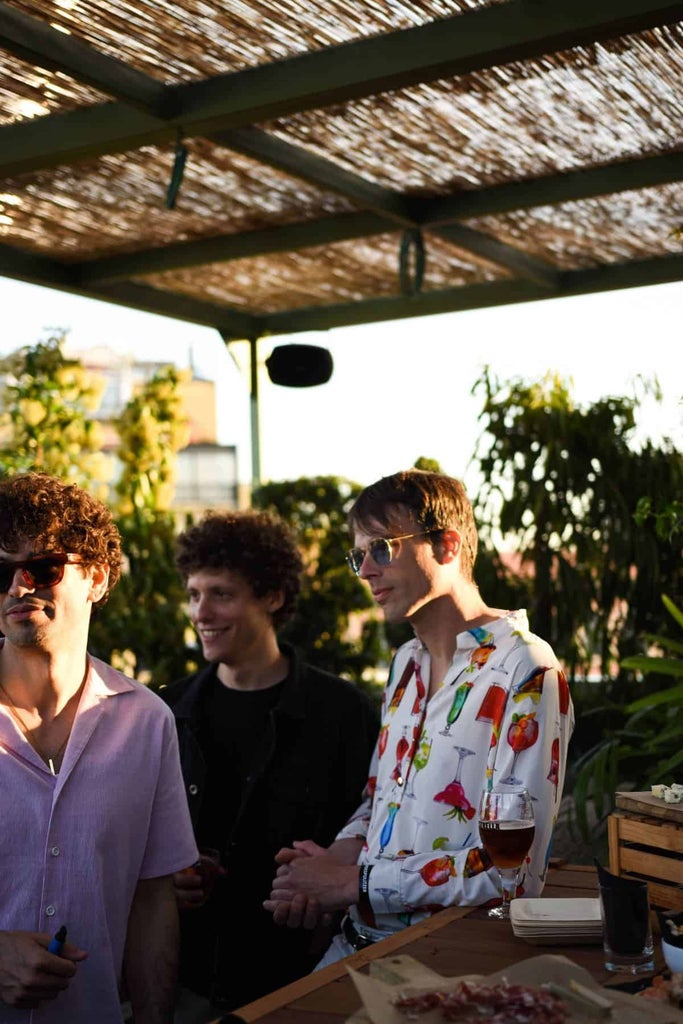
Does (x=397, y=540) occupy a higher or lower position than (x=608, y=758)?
higher

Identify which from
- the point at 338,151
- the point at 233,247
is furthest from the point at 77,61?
the point at 233,247

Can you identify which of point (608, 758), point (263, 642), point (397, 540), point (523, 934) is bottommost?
point (608, 758)

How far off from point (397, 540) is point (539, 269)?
10.3 feet

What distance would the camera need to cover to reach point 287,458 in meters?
6.45

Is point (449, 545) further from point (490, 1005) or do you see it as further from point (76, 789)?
point (490, 1005)

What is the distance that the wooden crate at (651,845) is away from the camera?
2.16 meters

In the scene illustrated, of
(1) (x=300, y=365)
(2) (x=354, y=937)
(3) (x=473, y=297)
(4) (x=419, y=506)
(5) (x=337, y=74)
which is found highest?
(5) (x=337, y=74)

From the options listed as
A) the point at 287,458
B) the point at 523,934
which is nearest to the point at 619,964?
the point at 523,934

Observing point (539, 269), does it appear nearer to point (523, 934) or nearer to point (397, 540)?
point (397, 540)

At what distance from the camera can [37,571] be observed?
2.22 meters

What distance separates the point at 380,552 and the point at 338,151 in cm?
196

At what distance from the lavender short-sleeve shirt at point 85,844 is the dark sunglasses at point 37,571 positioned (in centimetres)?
22

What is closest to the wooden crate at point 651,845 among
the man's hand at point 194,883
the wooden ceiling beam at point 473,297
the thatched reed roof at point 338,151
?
the man's hand at point 194,883

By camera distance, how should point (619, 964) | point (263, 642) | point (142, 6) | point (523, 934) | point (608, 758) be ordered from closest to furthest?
point (619, 964) → point (523, 934) → point (142, 6) → point (263, 642) → point (608, 758)
